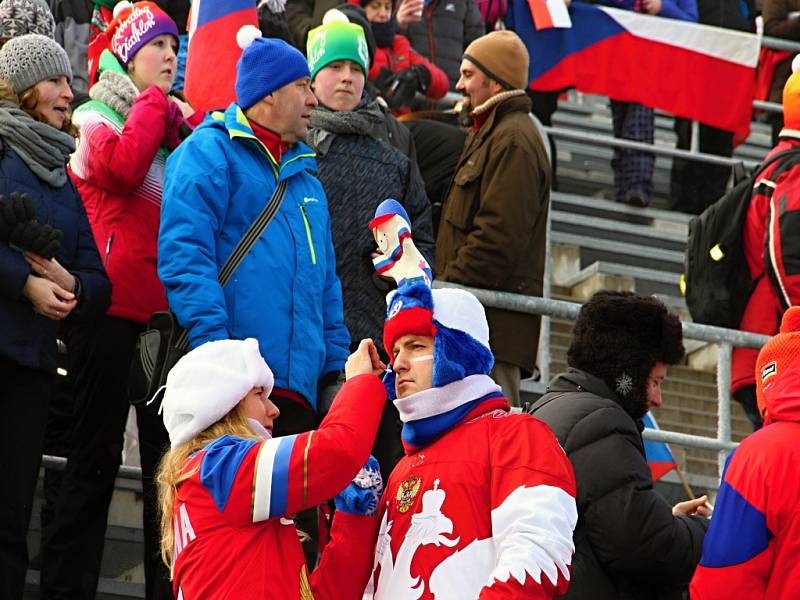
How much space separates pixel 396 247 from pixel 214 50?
3776mm

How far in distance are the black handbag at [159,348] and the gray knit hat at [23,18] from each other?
199cm

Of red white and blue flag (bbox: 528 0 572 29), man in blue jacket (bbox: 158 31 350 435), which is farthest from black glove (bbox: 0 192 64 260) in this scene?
red white and blue flag (bbox: 528 0 572 29)

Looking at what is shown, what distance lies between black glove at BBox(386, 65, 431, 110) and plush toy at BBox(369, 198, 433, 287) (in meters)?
4.75

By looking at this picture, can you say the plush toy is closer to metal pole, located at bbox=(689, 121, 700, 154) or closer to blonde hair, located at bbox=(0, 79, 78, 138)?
blonde hair, located at bbox=(0, 79, 78, 138)

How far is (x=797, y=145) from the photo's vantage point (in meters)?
8.38

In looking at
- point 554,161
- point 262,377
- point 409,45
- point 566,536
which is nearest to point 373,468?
point 262,377

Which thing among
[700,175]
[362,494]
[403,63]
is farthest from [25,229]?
[700,175]

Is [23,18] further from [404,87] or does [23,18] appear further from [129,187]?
[404,87]

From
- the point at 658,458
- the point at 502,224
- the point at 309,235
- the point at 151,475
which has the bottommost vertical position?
the point at 658,458

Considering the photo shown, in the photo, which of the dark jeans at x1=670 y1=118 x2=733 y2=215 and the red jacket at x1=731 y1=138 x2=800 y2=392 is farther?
the dark jeans at x1=670 y1=118 x2=733 y2=215

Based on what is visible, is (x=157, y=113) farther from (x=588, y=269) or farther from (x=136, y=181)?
(x=588, y=269)

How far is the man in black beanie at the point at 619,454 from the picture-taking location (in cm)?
522

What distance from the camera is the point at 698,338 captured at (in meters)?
8.15

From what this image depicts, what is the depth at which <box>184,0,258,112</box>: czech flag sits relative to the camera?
812cm
